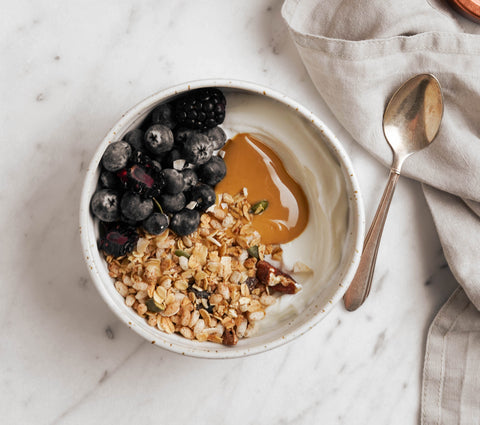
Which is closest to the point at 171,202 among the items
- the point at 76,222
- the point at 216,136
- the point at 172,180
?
the point at 172,180

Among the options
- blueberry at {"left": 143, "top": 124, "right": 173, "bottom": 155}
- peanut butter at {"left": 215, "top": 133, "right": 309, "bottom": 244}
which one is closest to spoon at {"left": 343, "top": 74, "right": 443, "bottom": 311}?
peanut butter at {"left": 215, "top": 133, "right": 309, "bottom": 244}

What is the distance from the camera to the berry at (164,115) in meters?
0.75

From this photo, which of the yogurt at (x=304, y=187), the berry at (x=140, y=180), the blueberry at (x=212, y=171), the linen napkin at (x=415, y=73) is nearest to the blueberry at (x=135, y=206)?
the berry at (x=140, y=180)

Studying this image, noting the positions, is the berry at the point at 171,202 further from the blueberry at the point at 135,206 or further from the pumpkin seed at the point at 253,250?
the pumpkin seed at the point at 253,250

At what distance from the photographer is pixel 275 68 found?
0.90 metres

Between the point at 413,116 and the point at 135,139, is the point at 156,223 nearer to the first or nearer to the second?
the point at 135,139

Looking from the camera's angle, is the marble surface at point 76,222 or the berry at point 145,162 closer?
the berry at point 145,162

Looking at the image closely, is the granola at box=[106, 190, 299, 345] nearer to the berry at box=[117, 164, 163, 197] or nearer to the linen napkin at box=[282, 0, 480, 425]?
the berry at box=[117, 164, 163, 197]

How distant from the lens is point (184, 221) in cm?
76

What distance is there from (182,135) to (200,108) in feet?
0.18

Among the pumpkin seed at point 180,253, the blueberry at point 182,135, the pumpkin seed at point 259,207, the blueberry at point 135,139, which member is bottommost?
the pumpkin seed at point 259,207

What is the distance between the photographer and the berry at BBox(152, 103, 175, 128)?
0.75 meters

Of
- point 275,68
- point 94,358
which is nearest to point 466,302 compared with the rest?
point 275,68

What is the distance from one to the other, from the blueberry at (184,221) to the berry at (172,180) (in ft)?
0.15
